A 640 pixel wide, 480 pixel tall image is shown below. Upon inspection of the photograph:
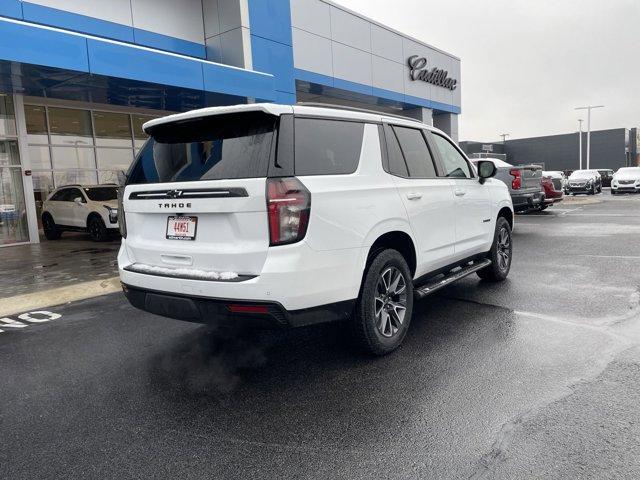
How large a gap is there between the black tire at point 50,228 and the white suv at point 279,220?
1278 cm

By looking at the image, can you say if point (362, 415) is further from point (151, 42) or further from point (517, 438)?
point (151, 42)

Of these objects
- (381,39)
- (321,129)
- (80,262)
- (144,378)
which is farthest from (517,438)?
(381,39)

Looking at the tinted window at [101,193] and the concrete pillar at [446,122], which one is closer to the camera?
the tinted window at [101,193]

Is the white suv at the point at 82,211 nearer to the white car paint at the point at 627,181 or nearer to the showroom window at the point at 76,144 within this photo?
the showroom window at the point at 76,144

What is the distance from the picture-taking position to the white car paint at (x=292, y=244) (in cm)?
314

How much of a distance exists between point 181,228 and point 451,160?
3164 millimetres

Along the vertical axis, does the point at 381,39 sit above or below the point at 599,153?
above

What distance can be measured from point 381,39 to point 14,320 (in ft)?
62.9

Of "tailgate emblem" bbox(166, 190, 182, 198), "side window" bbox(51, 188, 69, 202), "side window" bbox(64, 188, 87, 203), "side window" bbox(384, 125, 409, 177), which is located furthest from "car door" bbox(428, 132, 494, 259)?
"side window" bbox(51, 188, 69, 202)

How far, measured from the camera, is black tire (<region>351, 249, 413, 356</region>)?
3707mm

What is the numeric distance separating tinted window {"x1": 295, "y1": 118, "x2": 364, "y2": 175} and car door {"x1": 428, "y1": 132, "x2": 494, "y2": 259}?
152 centimetres

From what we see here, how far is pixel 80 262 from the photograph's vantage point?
9.86 meters

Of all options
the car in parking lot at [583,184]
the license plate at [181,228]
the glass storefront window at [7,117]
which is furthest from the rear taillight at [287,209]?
the car in parking lot at [583,184]

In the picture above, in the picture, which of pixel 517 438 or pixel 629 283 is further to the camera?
pixel 629 283
